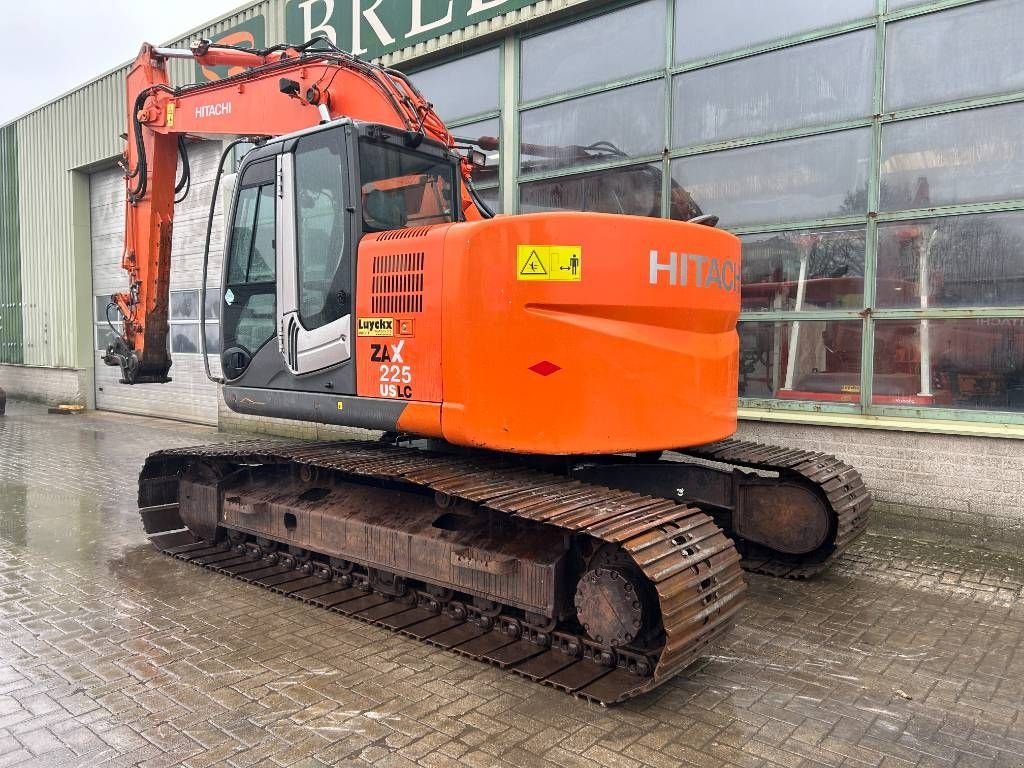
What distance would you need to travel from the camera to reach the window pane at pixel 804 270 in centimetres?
723

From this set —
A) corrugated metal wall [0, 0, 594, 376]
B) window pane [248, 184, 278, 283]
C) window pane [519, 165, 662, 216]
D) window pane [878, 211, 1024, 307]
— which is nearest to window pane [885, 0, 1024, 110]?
window pane [878, 211, 1024, 307]

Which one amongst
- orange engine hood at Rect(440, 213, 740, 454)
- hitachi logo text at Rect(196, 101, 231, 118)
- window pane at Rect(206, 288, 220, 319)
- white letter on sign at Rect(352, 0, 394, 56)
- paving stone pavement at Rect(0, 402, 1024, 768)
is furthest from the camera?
window pane at Rect(206, 288, 220, 319)

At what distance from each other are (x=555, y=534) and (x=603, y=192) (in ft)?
18.5

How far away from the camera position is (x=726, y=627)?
388 centimetres

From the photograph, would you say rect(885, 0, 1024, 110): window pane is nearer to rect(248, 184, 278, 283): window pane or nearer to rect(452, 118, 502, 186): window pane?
rect(452, 118, 502, 186): window pane

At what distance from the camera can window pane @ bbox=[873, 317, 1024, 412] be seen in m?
6.45

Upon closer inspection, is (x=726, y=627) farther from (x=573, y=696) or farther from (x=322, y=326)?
(x=322, y=326)

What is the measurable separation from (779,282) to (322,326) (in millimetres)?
4710

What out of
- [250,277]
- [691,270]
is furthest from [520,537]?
[250,277]

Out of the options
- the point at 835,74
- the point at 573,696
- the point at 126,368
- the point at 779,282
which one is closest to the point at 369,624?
the point at 573,696

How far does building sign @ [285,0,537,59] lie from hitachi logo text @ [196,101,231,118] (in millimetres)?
4450

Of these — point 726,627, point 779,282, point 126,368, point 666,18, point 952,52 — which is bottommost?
point 726,627

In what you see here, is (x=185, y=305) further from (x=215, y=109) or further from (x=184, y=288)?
(x=215, y=109)

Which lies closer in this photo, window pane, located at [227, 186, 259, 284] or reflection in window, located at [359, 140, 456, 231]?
reflection in window, located at [359, 140, 456, 231]
